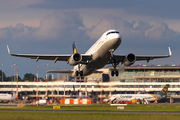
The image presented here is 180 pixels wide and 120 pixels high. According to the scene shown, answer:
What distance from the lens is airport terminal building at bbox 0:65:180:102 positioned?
78.4 metres

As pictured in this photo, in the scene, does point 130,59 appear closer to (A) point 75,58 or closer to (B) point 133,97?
(A) point 75,58

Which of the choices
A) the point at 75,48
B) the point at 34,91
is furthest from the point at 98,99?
the point at 34,91

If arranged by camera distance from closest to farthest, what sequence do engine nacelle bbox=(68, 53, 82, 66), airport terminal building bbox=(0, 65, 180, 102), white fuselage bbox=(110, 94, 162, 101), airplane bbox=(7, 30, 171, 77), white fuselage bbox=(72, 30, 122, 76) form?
white fuselage bbox=(72, 30, 122, 76), airplane bbox=(7, 30, 171, 77), engine nacelle bbox=(68, 53, 82, 66), airport terminal building bbox=(0, 65, 180, 102), white fuselage bbox=(110, 94, 162, 101)

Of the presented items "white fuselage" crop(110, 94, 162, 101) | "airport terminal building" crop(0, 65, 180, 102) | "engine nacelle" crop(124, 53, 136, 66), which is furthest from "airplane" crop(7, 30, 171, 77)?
"white fuselage" crop(110, 94, 162, 101)

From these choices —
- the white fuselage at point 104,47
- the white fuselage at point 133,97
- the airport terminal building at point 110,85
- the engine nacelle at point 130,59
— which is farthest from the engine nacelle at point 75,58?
the white fuselage at point 133,97

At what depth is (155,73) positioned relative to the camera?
522 feet

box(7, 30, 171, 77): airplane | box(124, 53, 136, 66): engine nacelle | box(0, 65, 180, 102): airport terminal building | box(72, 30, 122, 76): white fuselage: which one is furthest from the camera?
box(0, 65, 180, 102): airport terminal building

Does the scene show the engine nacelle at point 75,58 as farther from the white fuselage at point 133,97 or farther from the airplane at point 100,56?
the white fuselage at point 133,97

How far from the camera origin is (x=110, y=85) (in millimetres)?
73375

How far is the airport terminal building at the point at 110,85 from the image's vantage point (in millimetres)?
78438

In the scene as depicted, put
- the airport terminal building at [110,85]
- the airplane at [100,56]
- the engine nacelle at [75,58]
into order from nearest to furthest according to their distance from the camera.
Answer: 1. the airplane at [100,56]
2. the engine nacelle at [75,58]
3. the airport terminal building at [110,85]

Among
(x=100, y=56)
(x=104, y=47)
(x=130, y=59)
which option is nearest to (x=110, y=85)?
(x=130, y=59)

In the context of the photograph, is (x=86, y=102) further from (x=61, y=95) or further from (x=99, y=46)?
(x=99, y=46)

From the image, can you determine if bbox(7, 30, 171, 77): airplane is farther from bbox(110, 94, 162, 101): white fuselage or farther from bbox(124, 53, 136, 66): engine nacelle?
bbox(110, 94, 162, 101): white fuselage
